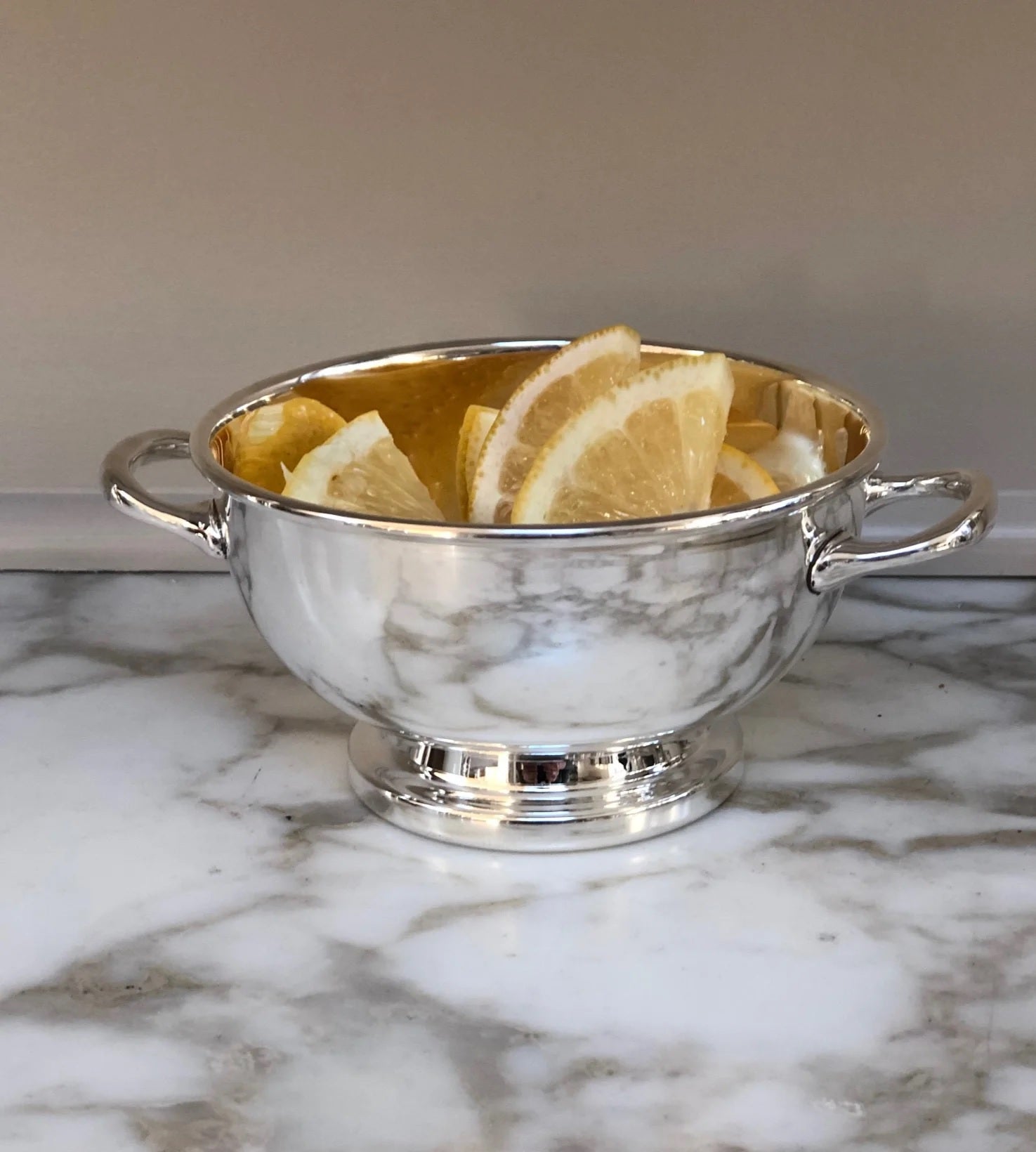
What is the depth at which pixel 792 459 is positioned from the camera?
0.75 m

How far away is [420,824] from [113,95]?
0.48 meters

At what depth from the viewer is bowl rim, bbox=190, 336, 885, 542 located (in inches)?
21.2

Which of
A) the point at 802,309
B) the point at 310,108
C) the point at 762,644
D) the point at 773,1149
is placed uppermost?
the point at 310,108

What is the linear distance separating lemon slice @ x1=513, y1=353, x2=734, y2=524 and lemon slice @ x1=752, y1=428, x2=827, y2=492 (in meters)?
0.10

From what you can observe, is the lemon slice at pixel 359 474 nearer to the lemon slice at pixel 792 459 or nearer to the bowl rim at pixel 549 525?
the bowl rim at pixel 549 525

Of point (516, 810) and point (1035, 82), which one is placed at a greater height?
point (1035, 82)

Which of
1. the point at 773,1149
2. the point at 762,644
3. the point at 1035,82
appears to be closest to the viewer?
the point at 773,1149

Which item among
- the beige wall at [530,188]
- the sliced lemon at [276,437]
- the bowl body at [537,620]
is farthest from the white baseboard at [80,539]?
the bowl body at [537,620]

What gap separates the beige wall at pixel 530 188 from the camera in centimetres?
81

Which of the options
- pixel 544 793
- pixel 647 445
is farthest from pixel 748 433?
pixel 544 793

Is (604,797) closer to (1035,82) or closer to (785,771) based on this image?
(785,771)

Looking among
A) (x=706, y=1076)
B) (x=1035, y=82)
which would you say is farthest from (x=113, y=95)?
(x=706, y=1076)

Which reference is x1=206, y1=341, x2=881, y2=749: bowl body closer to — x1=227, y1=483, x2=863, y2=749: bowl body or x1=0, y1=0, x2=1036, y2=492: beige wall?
x1=227, y1=483, x2=863, y2=749: bowl body

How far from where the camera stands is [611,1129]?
484 millimetres
